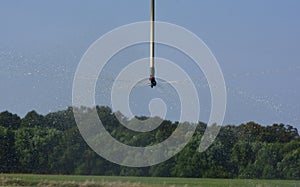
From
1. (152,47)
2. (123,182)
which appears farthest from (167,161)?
(152,47)

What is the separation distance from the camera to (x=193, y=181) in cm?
3141

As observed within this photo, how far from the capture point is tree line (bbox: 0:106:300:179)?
104 feet

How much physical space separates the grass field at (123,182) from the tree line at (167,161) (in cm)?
46

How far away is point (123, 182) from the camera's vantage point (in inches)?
1226

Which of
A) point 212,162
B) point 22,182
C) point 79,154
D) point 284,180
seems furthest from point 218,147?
point 22,182

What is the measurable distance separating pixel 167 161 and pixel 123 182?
2549mm

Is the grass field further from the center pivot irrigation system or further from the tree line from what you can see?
the center pivot irrigation system

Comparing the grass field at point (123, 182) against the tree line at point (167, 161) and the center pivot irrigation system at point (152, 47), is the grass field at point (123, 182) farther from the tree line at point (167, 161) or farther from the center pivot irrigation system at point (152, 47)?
the center pivot irrigation system at point (152, 47)

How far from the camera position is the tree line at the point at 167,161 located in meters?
31.8

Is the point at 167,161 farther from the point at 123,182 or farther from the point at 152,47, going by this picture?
the point at 152,47

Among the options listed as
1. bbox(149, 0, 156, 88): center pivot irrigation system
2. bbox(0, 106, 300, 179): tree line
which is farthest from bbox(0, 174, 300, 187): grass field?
bbox(149, 0, 156, 88): center pivot irrigation system

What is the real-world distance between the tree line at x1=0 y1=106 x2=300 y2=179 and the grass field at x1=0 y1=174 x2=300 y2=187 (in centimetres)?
46

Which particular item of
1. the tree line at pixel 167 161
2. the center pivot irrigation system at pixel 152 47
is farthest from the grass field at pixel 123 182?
the center pivot irrigation system at pixel 152 47

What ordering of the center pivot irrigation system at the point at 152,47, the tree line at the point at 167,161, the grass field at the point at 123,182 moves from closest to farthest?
the center pivot irrigation system at the point at 152,47
the grass field at the point at 123,182
the tree line at the point at 167,161
